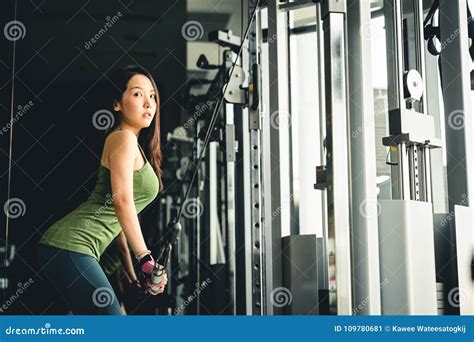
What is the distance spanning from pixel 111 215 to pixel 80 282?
0.30 metres

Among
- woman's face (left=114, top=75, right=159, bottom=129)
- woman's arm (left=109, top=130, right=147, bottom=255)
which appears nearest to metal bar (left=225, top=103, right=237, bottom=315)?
woman's face (left=114, top=75, right=159, bottom=129)

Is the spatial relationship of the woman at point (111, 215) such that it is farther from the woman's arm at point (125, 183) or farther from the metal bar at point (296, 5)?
the metal bar at point (296, 5)

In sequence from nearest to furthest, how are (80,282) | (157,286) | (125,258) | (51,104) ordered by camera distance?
(80,282) → (125,258) → (51,104) → (157,286)

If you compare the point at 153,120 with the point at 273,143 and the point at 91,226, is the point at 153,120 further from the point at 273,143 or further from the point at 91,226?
the point at 273,143

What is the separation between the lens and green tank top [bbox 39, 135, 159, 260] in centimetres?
266

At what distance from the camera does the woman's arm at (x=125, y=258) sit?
2757 mm

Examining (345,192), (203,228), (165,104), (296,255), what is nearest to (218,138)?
(165,104)

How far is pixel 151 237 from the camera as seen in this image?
309 cm

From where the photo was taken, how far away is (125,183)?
2.71m

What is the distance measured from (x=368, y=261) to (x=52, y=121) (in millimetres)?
1778

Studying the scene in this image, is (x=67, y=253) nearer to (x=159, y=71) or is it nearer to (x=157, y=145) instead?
(x=157, y=145)

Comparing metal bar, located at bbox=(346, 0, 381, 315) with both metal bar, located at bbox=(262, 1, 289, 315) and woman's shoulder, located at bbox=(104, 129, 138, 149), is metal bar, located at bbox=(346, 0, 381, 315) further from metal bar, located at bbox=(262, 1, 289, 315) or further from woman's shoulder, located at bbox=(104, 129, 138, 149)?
woman's shoulder, located at bbox=(104, 129, 138, 149)

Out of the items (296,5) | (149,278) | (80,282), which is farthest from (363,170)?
(149,278)
